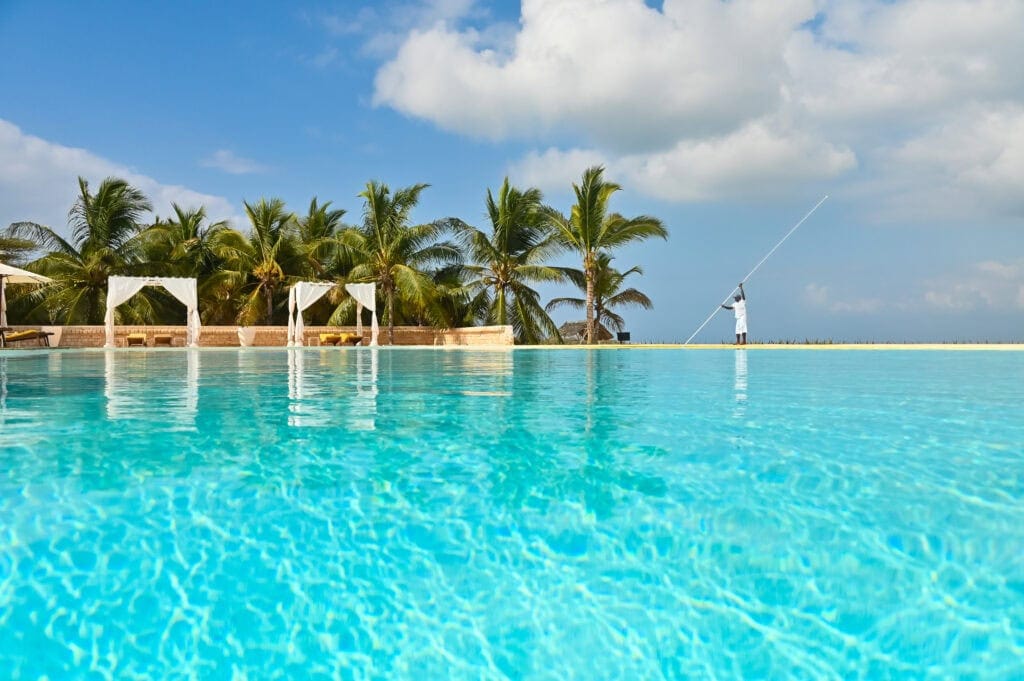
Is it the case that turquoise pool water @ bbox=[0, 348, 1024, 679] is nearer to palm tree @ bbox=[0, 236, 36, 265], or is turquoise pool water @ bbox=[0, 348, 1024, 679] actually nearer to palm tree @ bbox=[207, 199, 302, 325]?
palm tree @ bbox=[207, 199, 302, 325]

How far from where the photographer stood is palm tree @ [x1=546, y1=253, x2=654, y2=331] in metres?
24.0

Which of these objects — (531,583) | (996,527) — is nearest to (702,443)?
(996,527)

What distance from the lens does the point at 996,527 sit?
8.07 ft

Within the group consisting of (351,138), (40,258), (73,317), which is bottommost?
(73,317)

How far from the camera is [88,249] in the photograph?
75.2 ft

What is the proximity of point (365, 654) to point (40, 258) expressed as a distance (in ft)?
89.6

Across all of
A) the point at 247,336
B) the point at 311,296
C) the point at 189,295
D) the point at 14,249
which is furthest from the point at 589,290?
the point at 14,249

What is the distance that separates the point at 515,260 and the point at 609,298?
4.27 metres

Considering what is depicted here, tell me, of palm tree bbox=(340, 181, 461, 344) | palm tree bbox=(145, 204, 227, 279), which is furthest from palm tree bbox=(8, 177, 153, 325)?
palm tree bbox=(340, 181, 461, 344)

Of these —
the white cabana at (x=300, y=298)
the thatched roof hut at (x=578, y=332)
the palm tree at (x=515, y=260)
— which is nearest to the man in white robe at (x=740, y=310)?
the thatched roof hut at (x=578, y=332)

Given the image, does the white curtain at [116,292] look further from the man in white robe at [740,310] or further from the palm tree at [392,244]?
the man in white robe at [740,310]

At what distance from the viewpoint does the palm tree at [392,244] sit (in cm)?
2295

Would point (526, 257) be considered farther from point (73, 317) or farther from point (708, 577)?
point (708, 577)

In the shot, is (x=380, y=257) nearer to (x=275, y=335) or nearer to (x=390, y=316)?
(x=390, y=316)
